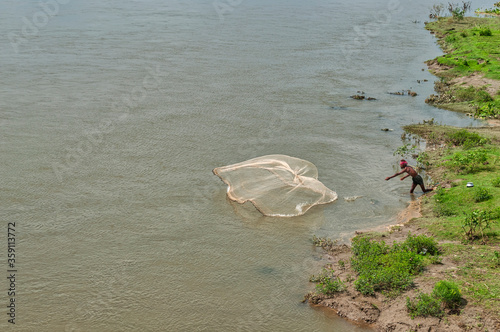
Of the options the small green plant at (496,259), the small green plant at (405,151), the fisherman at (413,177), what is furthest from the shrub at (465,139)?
the small green plant at (496,259)

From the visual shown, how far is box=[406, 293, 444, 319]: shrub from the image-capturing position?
8695 millimetres

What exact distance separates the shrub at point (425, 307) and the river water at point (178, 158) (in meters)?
1.23

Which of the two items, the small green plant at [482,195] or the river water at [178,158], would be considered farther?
the small green plant at [482,195]

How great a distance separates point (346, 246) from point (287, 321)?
284 centimetres

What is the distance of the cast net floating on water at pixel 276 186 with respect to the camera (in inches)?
500

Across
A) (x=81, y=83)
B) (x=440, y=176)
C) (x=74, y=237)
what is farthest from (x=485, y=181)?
(x=81, y=83)

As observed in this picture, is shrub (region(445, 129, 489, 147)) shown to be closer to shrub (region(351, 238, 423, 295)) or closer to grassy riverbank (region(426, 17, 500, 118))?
grassy riverbank (region(426, 17, 500, 118))

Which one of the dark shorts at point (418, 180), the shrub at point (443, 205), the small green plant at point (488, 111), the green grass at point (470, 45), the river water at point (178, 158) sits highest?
the green grass at point (470, 45)

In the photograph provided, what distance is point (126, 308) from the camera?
9672mm

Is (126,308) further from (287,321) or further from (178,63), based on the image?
(178,63)

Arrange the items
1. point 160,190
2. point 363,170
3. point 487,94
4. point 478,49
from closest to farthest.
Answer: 1. point 160,190
2. point 363,170
3. point 487,94
4. point 478,49

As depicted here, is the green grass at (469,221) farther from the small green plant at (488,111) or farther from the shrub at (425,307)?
the small green plant at (488,111)

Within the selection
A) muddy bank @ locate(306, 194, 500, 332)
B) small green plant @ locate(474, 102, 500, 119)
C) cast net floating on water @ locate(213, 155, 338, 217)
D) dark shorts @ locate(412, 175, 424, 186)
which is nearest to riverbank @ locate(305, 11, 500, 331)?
muddy bank @ locate(306, 194, 500, 332)

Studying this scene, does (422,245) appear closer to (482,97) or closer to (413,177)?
(413,177)
